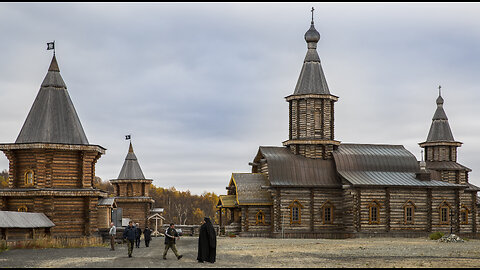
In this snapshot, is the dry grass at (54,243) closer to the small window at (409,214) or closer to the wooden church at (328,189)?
the wooden church at (328,189)

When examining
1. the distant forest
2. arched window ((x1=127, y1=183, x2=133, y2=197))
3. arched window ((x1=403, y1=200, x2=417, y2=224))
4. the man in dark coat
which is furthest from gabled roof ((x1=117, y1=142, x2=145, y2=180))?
the distant forest

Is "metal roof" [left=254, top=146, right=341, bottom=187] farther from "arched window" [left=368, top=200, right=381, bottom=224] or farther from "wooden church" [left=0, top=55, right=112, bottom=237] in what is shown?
"wooden church" [left=0, top=55, right=112, bottom=237]

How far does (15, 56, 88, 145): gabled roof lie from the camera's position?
37.7m

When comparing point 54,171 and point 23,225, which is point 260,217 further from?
point 23,225

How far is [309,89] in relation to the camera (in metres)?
52.5

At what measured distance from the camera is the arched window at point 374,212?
49.1m

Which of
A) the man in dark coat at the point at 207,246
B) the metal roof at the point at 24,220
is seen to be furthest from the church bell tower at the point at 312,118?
the man in dark coat at the point at 207,246

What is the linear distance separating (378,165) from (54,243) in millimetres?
28137

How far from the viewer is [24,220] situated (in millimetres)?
33125

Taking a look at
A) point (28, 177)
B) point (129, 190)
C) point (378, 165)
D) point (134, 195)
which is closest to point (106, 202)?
point (28, 177)

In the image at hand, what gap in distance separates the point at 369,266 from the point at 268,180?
2965 centimetres

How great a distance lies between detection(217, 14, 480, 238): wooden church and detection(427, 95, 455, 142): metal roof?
6209 mm

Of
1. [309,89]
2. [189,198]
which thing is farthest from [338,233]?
[189,198]

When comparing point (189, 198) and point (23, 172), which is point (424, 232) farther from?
point (189, 198)
